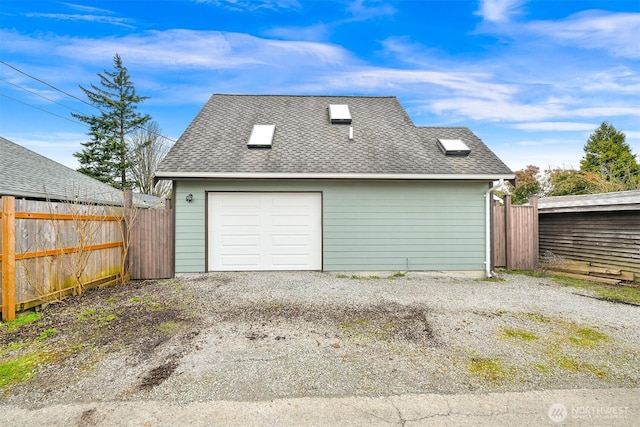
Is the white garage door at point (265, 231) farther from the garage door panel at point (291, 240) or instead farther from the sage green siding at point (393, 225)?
the sage green siding at point (393, 225)

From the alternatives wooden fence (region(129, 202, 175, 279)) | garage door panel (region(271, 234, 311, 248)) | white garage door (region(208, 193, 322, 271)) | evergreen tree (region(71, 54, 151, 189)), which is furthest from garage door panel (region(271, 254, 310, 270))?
evergreen tree (region(71, 54, 151, 189))

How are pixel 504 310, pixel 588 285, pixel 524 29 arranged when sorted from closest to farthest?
1. pixel 504 310
2. pixel 588 285
3. pixel 524 29

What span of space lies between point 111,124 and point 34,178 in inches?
574

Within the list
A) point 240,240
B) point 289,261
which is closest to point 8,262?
point 240,240

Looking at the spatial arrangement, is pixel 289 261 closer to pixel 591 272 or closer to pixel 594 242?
pixel 591 272

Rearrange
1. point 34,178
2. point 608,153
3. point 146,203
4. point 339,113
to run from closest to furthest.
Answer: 1. point 34,178
2. point 339,113
3. point 146,203
4. point 608,153

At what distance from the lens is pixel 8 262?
379cm

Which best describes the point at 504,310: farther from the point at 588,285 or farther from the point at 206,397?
the point at 206,397

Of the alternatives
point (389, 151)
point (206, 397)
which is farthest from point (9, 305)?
point (389, 151)

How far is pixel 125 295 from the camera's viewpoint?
16.6ft

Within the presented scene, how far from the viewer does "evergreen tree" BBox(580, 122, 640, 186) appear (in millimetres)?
19878

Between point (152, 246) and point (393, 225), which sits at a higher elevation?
point (393, 225)

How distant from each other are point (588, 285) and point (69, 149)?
27.3 metres

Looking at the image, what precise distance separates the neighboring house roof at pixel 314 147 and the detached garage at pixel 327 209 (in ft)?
0.15
